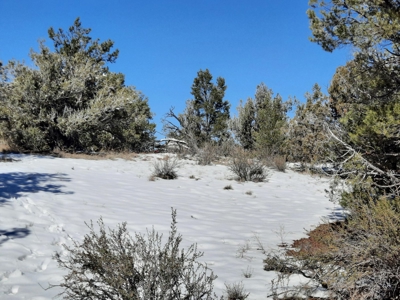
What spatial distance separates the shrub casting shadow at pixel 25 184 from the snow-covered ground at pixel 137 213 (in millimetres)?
18

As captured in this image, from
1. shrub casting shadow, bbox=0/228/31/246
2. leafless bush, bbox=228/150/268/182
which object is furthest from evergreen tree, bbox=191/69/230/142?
shrub casting shadow, bbox=0/228/31/246

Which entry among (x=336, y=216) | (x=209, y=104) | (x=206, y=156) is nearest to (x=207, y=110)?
(x=209, y=104)

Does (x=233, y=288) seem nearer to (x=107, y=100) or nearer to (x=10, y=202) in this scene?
(x=10, y=202)

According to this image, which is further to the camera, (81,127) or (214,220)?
(81,127)

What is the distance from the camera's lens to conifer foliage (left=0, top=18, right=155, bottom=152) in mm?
14961

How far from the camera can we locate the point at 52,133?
1578cm

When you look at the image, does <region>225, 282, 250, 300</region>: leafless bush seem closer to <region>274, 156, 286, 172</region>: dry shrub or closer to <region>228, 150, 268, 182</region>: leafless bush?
<region>228, 150, 268, 182</region>: leafless bush

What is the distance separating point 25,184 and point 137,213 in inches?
106

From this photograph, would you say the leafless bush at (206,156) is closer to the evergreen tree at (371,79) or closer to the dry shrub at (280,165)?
the dry shrub at (280,165)

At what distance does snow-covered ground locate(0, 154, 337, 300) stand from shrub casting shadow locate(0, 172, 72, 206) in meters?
0.02

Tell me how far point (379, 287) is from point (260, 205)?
5.71m

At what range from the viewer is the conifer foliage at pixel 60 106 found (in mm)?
14961

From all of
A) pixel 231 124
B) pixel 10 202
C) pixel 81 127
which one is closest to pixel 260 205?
pixel 10 202

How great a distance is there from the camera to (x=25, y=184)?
7.27 metres
